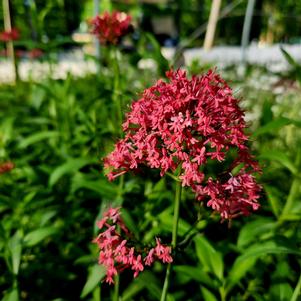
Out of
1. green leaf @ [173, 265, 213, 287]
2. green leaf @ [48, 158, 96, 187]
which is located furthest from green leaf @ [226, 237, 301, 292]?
green leaf @ [48, 158, 96, 187]

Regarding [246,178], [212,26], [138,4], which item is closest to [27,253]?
[246,178]

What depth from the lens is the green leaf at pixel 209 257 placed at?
2072mm

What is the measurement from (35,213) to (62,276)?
522mm

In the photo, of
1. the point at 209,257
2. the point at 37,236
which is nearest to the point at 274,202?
the point at 209,257

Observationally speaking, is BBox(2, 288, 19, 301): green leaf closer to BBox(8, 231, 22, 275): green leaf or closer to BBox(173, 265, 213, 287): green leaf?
BBox(8, 231, 22, 275): green leaf

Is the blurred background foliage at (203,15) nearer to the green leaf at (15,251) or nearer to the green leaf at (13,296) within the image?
the green leaf at (15,251)

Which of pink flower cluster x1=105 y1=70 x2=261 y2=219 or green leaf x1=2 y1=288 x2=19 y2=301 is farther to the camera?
green leaf x1=2 y1=288 x2=19 y2=301

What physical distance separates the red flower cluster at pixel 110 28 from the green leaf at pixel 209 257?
1.51 meters

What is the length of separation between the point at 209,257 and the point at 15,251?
105 centimetres

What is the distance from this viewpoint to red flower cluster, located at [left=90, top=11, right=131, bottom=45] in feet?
9.14

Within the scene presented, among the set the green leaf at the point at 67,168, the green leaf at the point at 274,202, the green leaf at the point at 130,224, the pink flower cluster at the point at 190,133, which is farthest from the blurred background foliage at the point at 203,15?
the pink flower cluster at the point at 190,133

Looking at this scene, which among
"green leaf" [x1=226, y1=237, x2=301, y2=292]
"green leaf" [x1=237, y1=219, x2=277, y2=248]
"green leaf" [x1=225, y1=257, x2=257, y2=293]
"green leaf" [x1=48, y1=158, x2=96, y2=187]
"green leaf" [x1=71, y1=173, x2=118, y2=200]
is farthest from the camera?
"green leaf" [x1=48, y1=158, x2=96, y2=187]

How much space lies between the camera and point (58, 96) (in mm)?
3590

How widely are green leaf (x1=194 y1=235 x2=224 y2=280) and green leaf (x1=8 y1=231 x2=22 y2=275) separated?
97 cm
